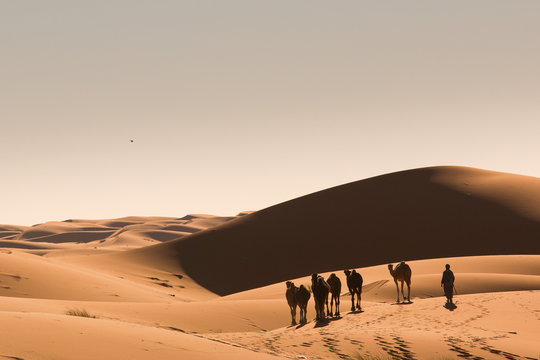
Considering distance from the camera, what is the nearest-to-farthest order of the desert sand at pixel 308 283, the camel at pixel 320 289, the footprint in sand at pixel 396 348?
the desert sand at pixel 308 283, the footprint in sand at pixel 396 348, the camel at pixel 320 289

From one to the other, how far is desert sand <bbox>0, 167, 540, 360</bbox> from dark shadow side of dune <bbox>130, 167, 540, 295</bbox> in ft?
0.52

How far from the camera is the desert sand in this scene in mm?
10445

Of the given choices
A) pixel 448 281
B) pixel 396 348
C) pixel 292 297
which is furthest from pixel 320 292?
pixel 448 281

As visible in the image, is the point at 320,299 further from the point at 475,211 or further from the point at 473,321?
the point at 475,211

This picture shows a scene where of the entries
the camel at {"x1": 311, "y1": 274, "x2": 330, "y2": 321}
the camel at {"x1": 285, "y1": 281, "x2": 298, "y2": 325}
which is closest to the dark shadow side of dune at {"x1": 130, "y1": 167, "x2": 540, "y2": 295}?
the camel at {"x1": 285, "y1": 281, "x2": 298, "y2": 325}

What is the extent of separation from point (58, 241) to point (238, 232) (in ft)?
318

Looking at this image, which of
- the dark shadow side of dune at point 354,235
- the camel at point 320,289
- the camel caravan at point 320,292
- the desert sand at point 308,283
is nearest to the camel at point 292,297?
the camel caravan at point 320,292

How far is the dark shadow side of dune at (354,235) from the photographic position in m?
50.7

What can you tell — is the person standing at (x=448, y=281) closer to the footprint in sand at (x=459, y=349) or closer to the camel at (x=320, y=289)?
the camel at (x=320, y=289)

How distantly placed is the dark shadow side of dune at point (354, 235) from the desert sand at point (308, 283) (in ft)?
0.52

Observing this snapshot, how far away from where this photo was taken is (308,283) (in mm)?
31688

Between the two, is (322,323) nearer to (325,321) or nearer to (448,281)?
(325,321)

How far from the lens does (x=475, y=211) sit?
55938 millimetres

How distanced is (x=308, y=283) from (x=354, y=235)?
2517 centimetres
